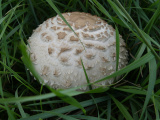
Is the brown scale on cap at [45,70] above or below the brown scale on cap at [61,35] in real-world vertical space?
below

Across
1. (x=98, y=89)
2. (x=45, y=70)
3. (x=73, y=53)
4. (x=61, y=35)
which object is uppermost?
(x=61, y=35)

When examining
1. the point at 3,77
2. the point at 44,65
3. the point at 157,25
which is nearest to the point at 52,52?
the point at 44,65

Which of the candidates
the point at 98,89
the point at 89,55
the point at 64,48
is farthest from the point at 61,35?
the point at 98,89

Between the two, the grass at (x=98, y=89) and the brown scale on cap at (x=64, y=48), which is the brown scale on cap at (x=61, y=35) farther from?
the grass at (x=98, y=89)

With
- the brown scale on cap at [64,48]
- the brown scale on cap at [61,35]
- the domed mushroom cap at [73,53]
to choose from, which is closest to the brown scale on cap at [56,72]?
the domed mushroom cap at [73,53]

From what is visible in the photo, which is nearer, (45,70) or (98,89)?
(98,89)

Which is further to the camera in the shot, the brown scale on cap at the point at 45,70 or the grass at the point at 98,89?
the brown scale on cap at the point at 45,70

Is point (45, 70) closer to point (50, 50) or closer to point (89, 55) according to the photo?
point (50, 50)
